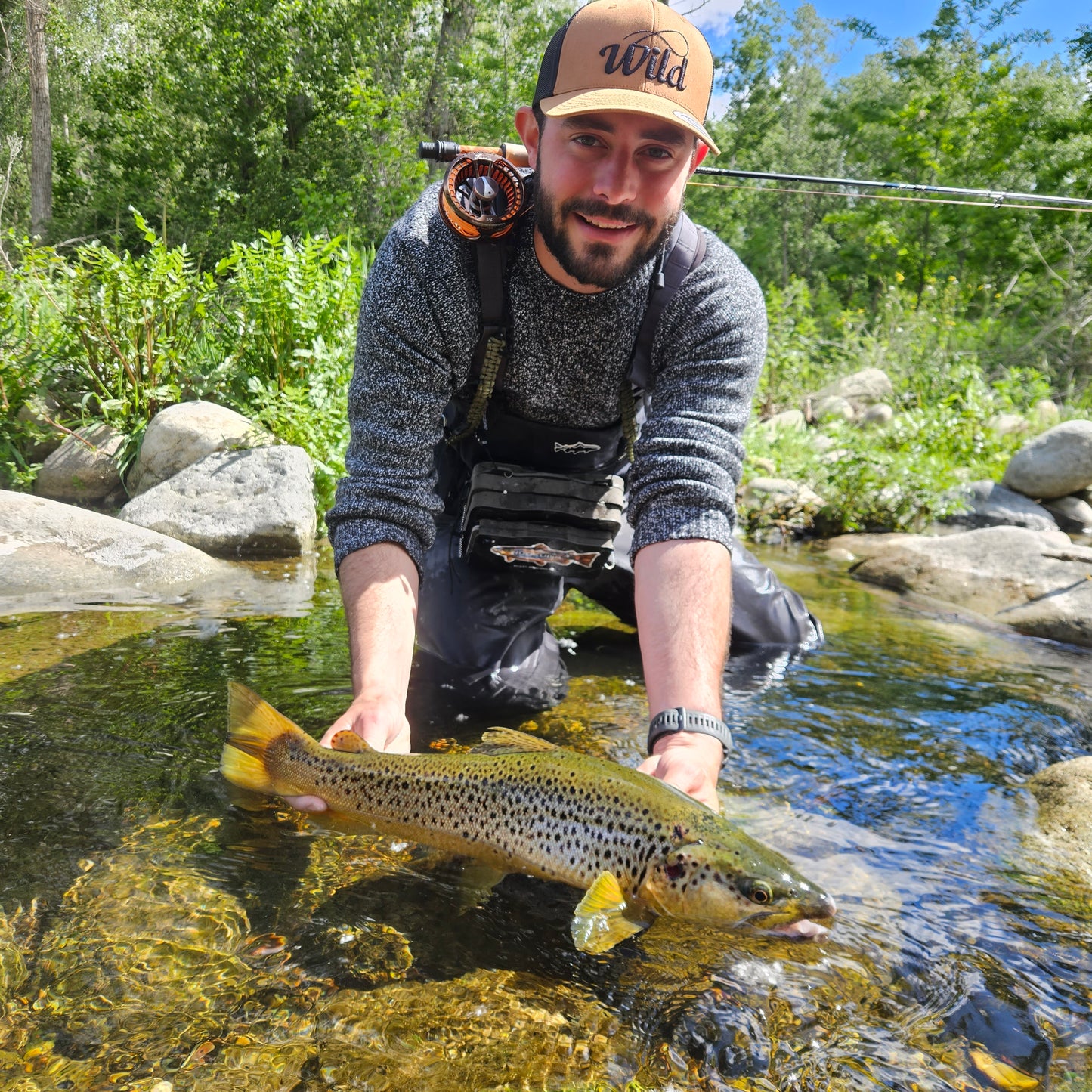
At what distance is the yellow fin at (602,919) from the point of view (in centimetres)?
205

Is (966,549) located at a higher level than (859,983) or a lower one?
higher

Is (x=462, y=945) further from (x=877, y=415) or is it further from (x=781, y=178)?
(x=877, y=415)

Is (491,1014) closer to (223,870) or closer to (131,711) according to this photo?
(223,870)

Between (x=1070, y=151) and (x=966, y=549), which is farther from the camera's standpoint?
(x=1070, y=151)

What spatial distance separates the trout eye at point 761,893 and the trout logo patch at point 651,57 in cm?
267

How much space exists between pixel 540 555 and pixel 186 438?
4.12 meters

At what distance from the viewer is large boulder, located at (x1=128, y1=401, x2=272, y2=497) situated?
7.29 meters

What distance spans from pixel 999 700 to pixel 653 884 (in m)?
3.43

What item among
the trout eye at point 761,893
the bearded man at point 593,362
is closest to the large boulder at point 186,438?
the bearded man at point 593,362

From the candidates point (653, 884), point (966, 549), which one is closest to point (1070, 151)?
point (966, 549)

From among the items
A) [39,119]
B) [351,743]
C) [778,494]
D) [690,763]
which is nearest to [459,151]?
[351,743]

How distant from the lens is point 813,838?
3.21 m

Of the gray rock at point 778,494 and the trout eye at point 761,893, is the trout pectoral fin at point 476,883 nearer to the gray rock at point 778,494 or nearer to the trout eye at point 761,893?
the trout eye at point 761,893

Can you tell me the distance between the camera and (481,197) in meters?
3.58
